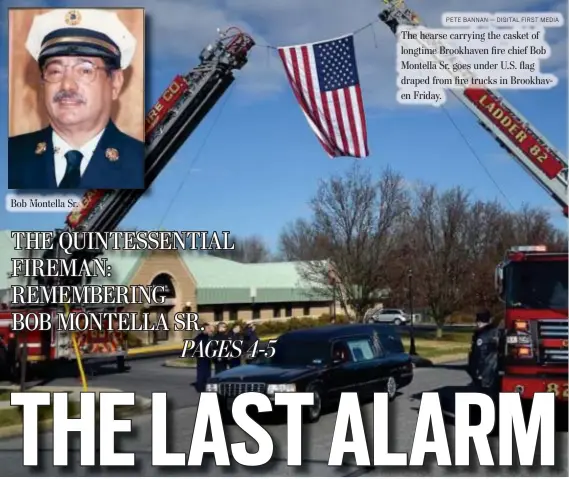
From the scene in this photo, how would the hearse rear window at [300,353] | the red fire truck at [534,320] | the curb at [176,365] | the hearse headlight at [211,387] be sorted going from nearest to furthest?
1. the red fire truck at [534,320]
2. the hearse headlight at [211,387]
3. the curb at [176,365]
4. the hearse rear window at [300,353]

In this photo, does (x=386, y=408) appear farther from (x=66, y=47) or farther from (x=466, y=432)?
(x=66, y=47)

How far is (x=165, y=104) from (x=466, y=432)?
502 centimetres

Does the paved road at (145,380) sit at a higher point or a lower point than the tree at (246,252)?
lower

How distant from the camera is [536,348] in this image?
9.67 meters

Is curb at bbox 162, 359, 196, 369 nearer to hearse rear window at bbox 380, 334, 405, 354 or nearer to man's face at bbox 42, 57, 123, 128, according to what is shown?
hearse rear window at bbox 380, 334, 405, 354

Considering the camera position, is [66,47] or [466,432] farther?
[66,47]

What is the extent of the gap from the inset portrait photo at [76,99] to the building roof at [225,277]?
2.84 ft

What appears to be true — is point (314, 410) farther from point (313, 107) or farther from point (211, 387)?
point (313, 107)

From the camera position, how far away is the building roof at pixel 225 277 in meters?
10.0

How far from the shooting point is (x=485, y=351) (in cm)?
996

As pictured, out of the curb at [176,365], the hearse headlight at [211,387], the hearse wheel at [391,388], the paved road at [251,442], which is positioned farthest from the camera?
the hearse wheel at [391,388]

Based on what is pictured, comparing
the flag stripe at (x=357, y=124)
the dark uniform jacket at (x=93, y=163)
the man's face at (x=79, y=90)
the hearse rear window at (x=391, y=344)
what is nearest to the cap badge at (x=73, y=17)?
the man's face at (x=79, y=90)

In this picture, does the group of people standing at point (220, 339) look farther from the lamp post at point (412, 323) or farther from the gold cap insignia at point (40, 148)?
the gold cap insignia at point (40, 148)

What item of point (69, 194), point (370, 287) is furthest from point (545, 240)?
point (69, 194)
